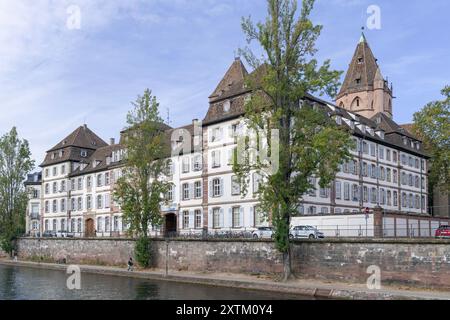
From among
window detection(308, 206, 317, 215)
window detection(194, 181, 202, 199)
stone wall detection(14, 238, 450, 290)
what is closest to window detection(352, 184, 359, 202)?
window detection(308, 206, 317, 215)

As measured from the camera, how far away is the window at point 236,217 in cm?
4778

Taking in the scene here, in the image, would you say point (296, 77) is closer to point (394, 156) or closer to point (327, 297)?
point (327, 297)

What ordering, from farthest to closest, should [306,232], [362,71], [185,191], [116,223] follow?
[362,71] < [116,223] < [185,191] < [306,232]

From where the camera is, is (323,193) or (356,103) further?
(356,103)

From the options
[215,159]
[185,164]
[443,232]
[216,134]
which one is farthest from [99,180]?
[443,232]

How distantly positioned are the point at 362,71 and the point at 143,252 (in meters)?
52.9

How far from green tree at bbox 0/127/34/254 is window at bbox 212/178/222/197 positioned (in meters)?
24.6

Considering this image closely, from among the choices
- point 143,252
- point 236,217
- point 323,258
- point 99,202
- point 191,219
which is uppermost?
point 99,202

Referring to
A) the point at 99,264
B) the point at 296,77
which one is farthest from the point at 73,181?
the point at 296,77

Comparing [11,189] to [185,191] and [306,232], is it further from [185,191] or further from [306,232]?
[306,232]

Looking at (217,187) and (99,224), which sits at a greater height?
(217,187)

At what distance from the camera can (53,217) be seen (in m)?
75.4

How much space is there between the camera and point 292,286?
30.1m
